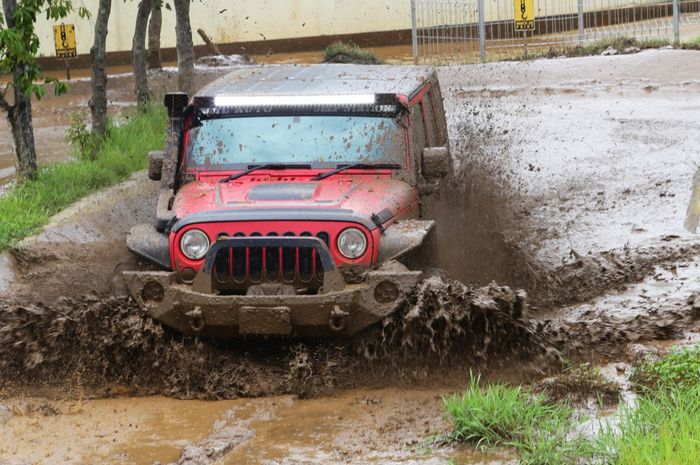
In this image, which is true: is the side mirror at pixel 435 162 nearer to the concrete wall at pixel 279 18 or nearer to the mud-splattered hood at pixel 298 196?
the mud-splattered hood at pixel 298 196

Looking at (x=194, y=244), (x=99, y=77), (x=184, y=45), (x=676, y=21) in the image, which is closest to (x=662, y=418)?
(x=194, y=244)

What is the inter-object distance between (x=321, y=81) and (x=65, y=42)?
12.2 meters

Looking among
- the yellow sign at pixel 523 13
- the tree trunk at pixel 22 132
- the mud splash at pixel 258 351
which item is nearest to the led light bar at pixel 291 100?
the mud splash at pixel 258 351

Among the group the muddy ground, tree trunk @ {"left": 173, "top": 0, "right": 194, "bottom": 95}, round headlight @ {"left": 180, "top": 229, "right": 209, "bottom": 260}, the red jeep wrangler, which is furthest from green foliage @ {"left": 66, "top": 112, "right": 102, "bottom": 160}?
round headlight @ {"left": 180, "top": 229, "right": 209, "bottom": 260}

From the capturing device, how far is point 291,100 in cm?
789

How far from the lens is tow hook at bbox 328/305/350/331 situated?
656cm

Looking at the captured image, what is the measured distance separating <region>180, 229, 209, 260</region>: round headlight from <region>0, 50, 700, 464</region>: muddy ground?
43 centimetres

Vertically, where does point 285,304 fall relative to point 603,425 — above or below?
above

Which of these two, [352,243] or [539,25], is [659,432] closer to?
Result: [352,243]

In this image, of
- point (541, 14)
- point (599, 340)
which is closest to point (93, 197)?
point (599, 340)

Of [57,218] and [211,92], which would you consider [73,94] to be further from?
[211,92]

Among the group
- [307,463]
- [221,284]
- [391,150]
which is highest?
[391,150]

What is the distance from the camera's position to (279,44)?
86.7ft

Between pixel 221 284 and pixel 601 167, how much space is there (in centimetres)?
696
